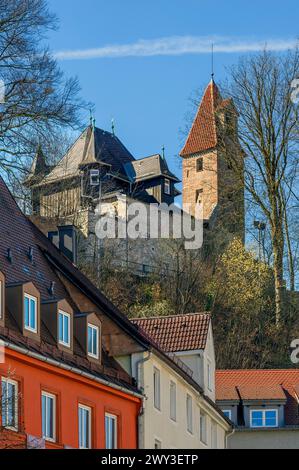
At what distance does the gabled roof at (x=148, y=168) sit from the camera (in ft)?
309

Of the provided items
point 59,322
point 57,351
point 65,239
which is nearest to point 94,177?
point 65,239

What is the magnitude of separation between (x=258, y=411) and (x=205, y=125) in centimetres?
3311

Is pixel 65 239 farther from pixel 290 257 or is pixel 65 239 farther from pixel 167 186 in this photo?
pixel 167 186

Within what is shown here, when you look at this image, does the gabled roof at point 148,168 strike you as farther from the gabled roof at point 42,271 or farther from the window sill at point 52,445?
the window sill at point 52,445

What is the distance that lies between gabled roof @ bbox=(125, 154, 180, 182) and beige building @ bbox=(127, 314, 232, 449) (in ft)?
149

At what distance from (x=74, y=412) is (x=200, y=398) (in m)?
11.4

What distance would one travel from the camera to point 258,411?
192 feet

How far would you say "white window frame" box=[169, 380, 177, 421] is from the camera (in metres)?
40.3

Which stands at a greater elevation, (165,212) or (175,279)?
(165,212)

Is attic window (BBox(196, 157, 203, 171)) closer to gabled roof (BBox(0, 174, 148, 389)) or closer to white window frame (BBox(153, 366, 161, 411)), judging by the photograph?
white window frame (BBox(153, 366, 161, 411))
